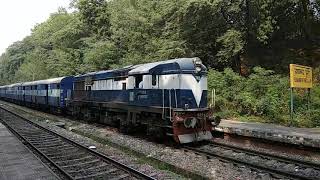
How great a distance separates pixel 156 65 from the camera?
15102 millimetres

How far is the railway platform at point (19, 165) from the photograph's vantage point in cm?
939

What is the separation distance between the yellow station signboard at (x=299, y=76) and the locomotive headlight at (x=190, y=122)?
505 cm

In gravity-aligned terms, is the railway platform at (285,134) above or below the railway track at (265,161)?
above

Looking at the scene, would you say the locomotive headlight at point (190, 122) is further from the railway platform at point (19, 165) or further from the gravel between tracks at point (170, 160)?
the railway platform at point (19, 165)

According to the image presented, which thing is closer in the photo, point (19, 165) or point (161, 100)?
point (19, 165)

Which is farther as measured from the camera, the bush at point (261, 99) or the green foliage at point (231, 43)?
the green foliage at point (231, 43)

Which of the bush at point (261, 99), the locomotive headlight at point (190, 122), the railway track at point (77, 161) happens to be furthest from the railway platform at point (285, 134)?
the railway track at point (77, 161)

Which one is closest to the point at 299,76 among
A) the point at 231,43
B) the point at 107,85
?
the point at 231,43

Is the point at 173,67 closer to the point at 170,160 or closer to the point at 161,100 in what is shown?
the point at 161,100

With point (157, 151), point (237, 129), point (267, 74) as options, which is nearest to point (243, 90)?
point (267, 74)

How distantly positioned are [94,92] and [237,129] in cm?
947

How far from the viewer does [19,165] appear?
10.6 m

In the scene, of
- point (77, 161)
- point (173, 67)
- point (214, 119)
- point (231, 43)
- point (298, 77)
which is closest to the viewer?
point (77, 161)

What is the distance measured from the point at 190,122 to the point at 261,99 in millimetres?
6346
